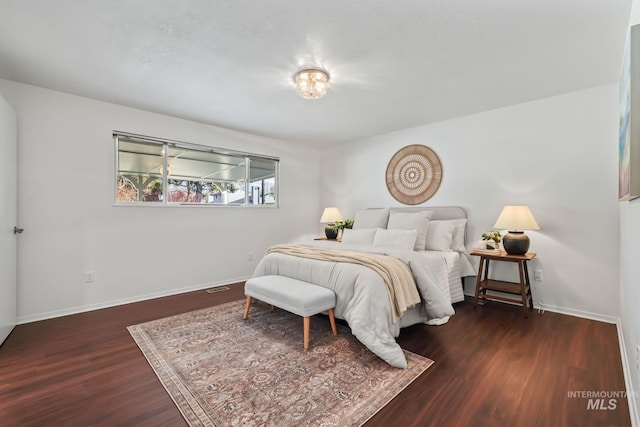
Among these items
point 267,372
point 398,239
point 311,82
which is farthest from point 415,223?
point 267,372

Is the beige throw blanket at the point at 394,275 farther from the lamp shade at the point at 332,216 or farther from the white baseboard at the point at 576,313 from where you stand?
the lamp shade at the point at 332,216

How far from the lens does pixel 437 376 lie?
1.95m

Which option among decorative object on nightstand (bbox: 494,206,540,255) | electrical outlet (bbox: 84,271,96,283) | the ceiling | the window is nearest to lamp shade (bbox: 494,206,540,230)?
decorative object on nightstand (bbox: 494,206,540,255)

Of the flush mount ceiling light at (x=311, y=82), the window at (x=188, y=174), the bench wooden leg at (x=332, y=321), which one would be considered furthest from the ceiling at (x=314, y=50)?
the bench wooden leg at (x=332, y=321)

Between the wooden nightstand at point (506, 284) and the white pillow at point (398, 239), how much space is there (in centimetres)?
71

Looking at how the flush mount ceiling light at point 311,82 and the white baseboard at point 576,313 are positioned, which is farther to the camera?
the white baseboard at point 576,313

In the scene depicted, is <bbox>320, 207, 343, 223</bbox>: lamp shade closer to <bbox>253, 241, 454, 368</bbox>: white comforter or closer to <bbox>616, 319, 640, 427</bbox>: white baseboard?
<bbox>253, 241, 454, 368</bbox>: white comforter

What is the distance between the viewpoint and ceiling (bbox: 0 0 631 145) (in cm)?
186

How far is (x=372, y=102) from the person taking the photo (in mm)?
3408

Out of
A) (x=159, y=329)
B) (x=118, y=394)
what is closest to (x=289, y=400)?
(x=118, y=394)

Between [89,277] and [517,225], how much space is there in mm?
4702

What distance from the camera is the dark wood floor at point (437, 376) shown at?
62.6 inches

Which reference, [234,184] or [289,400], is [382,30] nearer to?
[289,400]

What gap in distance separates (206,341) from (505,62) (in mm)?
3480
